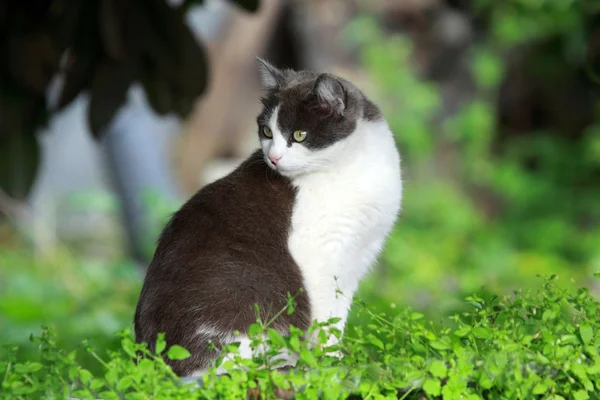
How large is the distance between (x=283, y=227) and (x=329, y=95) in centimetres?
35

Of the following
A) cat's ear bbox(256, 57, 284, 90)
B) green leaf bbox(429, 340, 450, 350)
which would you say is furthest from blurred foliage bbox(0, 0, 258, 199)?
green leaf bbox(429, 340, 450, 350)

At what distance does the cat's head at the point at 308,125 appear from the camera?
2.13m

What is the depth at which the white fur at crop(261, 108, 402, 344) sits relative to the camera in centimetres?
210

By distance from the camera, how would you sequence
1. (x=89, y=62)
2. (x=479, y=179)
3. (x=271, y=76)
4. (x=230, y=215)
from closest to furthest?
(x=230, y=215) → (x=271, y=76) → (x=89, y=62) → (x=479, y=179)

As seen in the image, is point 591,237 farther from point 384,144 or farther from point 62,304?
point 384,144

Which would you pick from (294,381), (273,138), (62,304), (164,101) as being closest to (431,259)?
(62,304)

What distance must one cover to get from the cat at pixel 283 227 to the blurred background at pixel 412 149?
274 centimetres

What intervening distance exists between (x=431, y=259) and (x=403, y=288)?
89 cm

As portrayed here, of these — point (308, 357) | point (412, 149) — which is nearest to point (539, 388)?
point (308, 357)

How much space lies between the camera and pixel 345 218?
2.13 m

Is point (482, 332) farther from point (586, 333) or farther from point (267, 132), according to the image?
point (267, 132)

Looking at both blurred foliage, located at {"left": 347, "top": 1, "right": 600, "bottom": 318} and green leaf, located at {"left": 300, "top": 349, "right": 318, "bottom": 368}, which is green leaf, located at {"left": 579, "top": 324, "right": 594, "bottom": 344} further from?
blurred foliage, located at {"left": 347, "top": 1, "right": 600, "bottom": 318}

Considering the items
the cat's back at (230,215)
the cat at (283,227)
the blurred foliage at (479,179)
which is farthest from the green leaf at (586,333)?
the blurred foliage at (479,179)

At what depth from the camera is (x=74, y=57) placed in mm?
2629
